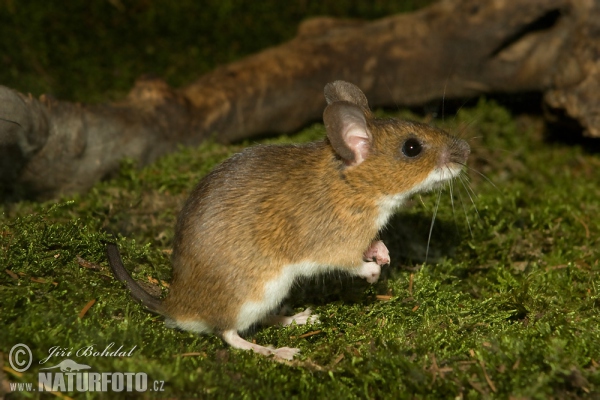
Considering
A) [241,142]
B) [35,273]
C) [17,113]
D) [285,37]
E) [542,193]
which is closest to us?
[35,273]

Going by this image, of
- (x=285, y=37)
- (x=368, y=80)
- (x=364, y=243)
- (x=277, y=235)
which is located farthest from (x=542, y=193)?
(x=285, y=37)

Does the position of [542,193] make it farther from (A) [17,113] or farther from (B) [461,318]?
(A) [17,113]

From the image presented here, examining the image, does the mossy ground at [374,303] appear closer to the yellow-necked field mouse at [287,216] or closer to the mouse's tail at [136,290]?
the mouse's tail at [136,290]

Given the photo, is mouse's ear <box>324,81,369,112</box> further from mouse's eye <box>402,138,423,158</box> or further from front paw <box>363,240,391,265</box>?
front paw <box>363,240,391,265</box>

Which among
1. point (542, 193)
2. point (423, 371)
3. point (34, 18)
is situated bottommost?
point (542, 193)

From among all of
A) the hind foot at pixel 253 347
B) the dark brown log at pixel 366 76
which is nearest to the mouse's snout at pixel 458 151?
the hind foot at pixel 253 347

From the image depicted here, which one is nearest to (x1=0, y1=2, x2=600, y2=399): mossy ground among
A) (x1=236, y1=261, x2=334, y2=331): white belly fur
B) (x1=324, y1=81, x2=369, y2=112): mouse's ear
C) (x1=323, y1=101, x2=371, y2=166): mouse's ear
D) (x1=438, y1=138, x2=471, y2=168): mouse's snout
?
(x1=236, y1=261, x2=334, y2=331): white belly fur
